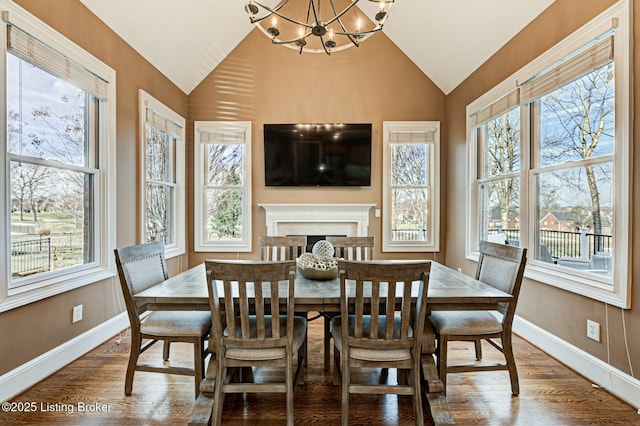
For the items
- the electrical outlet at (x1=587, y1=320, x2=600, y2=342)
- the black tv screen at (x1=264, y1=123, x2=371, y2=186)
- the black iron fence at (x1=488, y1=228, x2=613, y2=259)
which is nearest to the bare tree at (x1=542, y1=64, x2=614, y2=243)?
the black iron fence at (x1=488, y1=228, x2=613, y2=259)

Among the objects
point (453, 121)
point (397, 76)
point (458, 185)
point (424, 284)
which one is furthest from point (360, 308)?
point (397, 76)

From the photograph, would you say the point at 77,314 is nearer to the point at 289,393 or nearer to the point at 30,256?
the point at 30,256

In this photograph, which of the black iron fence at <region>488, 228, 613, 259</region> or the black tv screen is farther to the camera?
the black tv screen

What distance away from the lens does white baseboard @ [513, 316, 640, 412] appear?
1.98 m

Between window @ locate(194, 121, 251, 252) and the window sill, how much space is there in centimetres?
175

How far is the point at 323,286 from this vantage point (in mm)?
1991

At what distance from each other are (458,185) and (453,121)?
0.87 meters

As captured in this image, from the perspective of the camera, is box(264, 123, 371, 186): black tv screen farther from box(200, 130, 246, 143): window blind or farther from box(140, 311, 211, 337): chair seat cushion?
box(140, 311, 211, 337): chair seat cushion

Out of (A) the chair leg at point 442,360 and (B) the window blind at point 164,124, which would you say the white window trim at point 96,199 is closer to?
(B) the window blind at point 164,124

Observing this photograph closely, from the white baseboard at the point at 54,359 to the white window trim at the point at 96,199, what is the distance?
0.41 meters

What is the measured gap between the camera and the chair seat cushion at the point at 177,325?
76.5 inches

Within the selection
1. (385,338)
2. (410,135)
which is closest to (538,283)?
(385,338)

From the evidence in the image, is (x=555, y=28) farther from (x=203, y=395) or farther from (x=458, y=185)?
(x=203, y=395)

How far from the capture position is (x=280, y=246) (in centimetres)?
296
